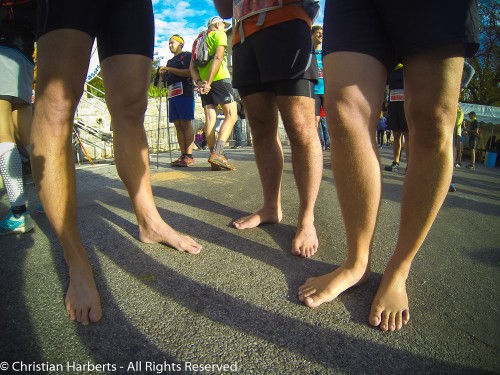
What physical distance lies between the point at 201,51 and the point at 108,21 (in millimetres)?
2840

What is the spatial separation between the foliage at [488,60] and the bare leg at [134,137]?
22.4 meters

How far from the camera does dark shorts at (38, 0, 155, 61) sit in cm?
109

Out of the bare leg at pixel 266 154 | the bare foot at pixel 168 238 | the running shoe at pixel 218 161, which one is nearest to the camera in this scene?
the bare foot at pixel 168 238

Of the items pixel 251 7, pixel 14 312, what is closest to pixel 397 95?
pixel 251 7

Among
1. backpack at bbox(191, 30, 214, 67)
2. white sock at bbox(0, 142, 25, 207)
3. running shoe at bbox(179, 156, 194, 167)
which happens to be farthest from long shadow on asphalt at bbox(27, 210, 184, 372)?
backpack at bbox(191, 30, 214, 67)

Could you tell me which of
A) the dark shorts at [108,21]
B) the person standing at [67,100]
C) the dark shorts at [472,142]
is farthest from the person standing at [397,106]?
the dark shorts at [472,142]

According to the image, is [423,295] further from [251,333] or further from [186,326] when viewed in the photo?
[186,326]

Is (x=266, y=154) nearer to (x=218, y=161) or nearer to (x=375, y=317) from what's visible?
(x=375, y=317)

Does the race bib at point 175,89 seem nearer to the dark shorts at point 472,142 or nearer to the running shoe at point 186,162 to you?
the running shoe at point 186,162

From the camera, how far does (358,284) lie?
120cm

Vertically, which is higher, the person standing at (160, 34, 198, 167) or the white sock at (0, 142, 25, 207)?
the person standing at (160, 34, 198, 167)

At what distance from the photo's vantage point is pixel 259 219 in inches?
73.5

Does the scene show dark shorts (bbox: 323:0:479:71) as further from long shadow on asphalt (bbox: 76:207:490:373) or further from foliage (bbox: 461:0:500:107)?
foliage (bbox: 461:0:500:107)

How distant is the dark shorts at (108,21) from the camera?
1091 millimetres
